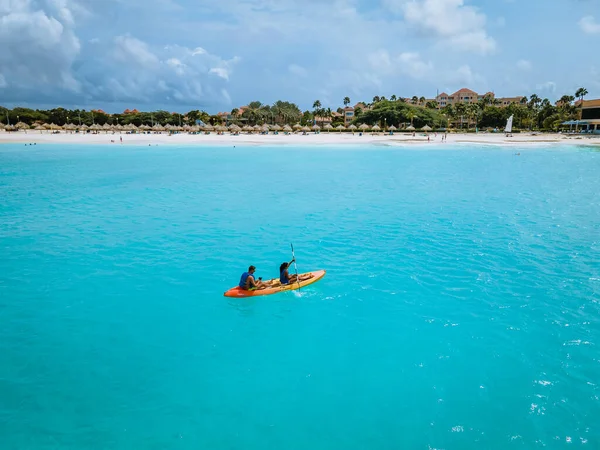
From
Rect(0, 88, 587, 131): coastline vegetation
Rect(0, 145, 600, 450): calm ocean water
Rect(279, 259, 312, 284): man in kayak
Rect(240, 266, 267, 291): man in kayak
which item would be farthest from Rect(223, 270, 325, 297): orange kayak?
Rect(0, 88, 587, 131): coastline vegetation

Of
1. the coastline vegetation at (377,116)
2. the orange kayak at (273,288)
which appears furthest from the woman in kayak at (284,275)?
the coastline vegetation at (377,116)

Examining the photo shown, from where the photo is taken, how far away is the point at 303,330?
9.90m

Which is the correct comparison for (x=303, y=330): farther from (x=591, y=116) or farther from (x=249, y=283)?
(x=591, y=116)

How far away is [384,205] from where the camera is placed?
23188 mm

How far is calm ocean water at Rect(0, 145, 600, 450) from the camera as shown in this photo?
691cm

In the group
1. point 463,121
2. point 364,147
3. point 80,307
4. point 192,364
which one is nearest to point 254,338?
point 192,364

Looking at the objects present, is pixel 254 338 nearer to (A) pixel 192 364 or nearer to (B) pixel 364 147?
Answer: (A) pixel 192 364

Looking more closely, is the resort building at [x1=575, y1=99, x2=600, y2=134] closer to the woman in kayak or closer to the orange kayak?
the orange kayak

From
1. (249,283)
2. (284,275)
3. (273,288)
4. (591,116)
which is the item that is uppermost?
(591,116)

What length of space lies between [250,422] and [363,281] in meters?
6.57

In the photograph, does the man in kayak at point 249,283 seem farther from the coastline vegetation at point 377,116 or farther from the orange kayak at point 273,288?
the coastline vegetation at point 377,116

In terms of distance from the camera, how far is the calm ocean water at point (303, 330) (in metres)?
6.91

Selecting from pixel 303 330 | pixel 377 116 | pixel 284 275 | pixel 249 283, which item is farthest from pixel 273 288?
pixel 377 116

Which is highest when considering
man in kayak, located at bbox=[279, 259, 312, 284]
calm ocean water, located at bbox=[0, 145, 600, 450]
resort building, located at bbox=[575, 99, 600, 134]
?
resort building, located at bbox=[575, 99, 600, 134]
